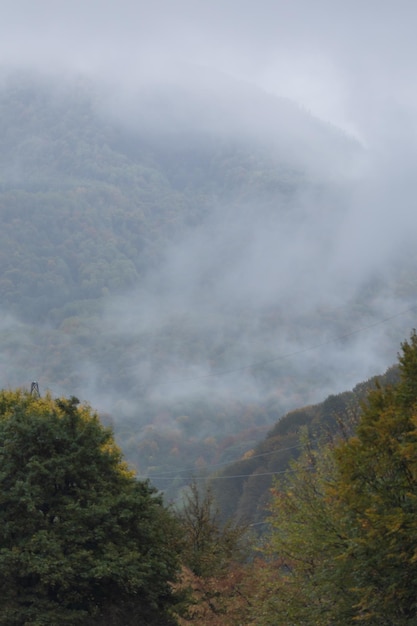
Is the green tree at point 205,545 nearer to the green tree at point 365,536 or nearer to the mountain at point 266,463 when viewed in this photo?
the green tree at point 365,536

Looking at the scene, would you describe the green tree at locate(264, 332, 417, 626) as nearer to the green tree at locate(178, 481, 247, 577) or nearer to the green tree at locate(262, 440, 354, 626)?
the green tree at locate(262, 440, 354, 626)

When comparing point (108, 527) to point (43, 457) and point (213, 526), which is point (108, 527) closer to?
point (43, 457)

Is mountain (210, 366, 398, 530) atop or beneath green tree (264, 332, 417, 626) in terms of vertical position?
atop

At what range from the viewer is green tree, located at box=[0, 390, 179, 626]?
29.6 metres

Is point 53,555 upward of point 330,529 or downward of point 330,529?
upward

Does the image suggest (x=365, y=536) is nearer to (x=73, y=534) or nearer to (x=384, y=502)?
(x=384, y=502)

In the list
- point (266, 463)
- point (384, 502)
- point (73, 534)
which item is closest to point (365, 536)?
point (384, 502)

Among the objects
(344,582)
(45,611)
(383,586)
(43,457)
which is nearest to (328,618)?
(344,582)

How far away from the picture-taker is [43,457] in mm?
33062

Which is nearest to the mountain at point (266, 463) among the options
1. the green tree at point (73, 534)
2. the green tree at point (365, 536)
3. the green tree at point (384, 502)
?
the green tree at point (73, 534)

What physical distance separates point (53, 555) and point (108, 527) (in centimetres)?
308

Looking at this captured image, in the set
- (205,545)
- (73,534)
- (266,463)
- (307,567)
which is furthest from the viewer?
(266,463)

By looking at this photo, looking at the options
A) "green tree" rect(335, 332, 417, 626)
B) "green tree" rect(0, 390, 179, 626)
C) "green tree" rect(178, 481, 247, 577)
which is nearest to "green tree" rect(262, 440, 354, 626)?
"green tree" rect(335, 332, 417, 626)

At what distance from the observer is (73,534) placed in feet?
102
